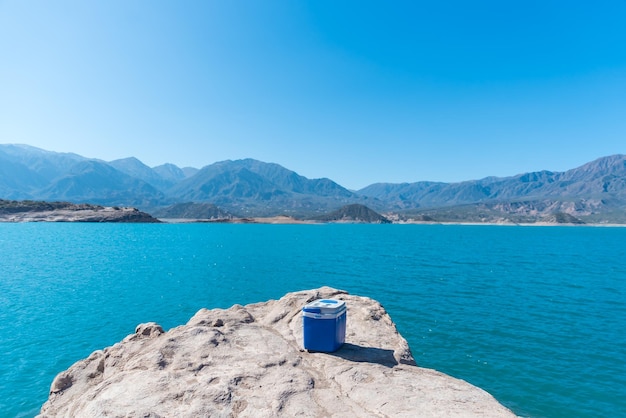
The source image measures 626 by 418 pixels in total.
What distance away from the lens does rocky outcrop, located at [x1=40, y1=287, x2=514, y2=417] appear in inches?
338

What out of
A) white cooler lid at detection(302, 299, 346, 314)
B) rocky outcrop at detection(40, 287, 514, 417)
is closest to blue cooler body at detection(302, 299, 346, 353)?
white cooler lid at detection(302, 299, 346, 314)

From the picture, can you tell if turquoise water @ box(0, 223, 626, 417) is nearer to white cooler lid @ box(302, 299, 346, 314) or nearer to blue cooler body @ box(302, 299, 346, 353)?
blue cooler body @ box(302, 299, 346, 353)

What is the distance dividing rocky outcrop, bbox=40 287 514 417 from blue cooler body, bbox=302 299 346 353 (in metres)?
0.35

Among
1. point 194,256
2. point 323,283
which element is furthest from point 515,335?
point 194,256

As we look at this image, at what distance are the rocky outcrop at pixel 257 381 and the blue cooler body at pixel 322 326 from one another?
0.35 meters

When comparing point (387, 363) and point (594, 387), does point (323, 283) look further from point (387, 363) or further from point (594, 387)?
point (387, 363)

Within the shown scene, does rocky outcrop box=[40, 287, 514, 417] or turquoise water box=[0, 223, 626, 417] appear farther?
turquoise water box=[0, 223, 626, 417]

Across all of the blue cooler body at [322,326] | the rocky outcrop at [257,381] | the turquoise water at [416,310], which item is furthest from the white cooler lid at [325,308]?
the turquoise water at [416,310]

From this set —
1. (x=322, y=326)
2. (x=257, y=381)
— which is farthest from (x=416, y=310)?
(x=257, y=381)

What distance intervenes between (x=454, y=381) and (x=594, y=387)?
14141 mm

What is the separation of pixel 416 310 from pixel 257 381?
83.4ft

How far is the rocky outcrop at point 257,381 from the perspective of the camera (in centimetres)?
858

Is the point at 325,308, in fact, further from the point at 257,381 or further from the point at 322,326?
the point at 257,381

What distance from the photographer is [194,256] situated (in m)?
72.8
